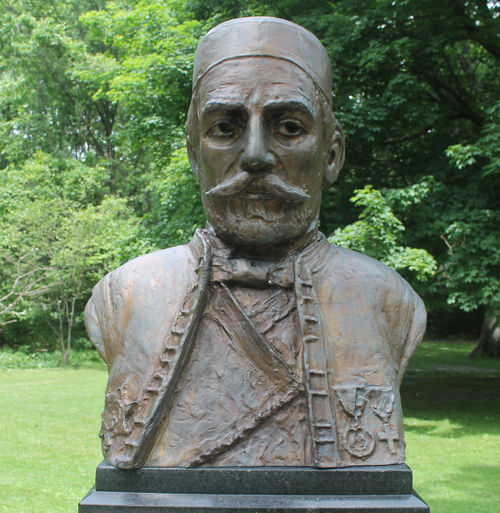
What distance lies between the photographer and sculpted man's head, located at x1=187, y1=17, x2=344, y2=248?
226 centimetres

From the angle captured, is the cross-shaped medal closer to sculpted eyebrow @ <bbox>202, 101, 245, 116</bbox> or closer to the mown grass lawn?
sculpted eyebrow @ <bbox>202, 101, 245, 116</bbox>

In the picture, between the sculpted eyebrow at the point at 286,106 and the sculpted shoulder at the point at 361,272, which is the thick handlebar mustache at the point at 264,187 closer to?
the sculpted eyebrow at the point at 286,106

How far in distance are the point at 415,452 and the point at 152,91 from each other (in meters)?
6.95

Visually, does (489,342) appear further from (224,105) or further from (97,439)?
(224,105)

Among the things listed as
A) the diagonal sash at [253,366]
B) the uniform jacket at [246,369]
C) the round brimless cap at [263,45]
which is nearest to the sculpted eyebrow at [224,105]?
the round brimless cap at [263,45]

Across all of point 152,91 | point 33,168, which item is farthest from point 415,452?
point 33,168

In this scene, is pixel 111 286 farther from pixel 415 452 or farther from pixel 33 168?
pixel 33 168

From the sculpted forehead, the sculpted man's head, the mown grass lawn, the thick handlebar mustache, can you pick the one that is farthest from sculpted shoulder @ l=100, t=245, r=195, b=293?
the mown grass lawn

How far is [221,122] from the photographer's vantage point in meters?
2.31

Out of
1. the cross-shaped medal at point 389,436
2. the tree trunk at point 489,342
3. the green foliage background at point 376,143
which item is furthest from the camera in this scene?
the tree trunk at point 489,342

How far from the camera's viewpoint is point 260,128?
225cm

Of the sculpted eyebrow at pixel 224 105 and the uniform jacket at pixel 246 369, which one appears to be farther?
the sculpted eyebrow at pixel 224 105

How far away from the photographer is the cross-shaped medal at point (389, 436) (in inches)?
83.5

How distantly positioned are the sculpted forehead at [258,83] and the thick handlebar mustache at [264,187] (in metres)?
0.28
